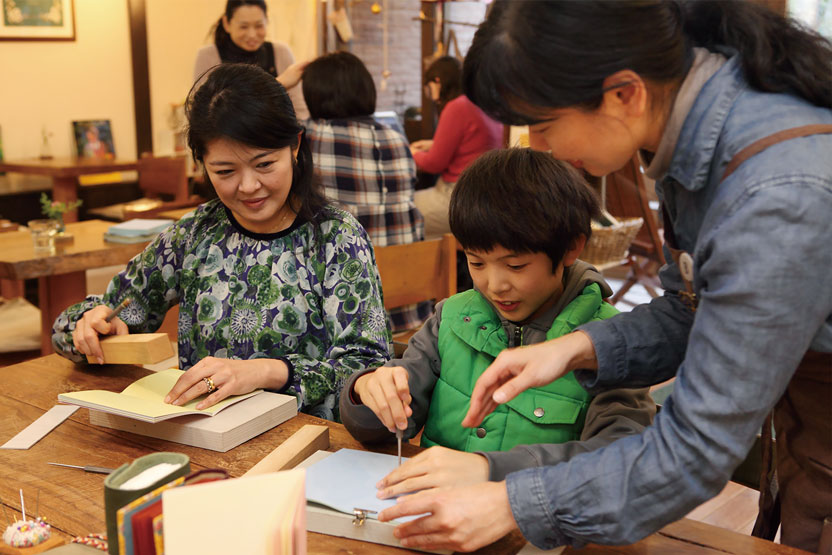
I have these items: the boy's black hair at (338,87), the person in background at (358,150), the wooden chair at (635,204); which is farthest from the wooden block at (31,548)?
the wooden chair at (635,204)

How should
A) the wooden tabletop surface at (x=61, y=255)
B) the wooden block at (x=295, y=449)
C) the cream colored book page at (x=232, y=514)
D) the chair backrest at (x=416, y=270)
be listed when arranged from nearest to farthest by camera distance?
1. the cream colored book page at (x=232, y=514)
2. the wooden block at (x=295, y=449)
3. the chair backrest at (x=416, y=270)
4. the wooden tabletop surface at (x=61, y=255)

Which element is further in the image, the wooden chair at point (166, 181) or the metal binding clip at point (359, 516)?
the wooden chair at point (166, 181)

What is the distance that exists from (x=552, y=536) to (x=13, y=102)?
6513 millimetres

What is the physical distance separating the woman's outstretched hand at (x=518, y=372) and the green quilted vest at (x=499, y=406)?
0.22 metres

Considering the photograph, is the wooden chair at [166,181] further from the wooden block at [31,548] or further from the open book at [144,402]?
the wooden block at [31,548]

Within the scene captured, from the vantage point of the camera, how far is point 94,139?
6.70 m

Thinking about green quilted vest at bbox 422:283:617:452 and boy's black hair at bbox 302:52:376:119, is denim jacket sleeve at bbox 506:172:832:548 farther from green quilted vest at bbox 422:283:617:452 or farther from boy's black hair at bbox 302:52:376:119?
boy's black hair at bbox 302:52:376:119

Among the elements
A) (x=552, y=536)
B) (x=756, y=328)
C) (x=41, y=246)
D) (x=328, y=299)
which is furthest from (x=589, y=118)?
(x=41, y=246)

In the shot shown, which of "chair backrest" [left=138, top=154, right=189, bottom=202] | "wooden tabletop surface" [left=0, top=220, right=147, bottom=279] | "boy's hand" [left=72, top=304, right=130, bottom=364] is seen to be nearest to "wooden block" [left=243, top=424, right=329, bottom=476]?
"boy's hand" [left=72, top=304, right=130, bottom=364]

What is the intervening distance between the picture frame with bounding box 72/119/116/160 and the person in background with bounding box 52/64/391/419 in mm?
5272

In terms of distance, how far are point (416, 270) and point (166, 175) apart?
3623 millimetres

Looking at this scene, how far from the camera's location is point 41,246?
10.4ft

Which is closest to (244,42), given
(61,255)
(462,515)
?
(61,255)

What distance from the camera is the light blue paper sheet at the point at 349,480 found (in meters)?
1.03
